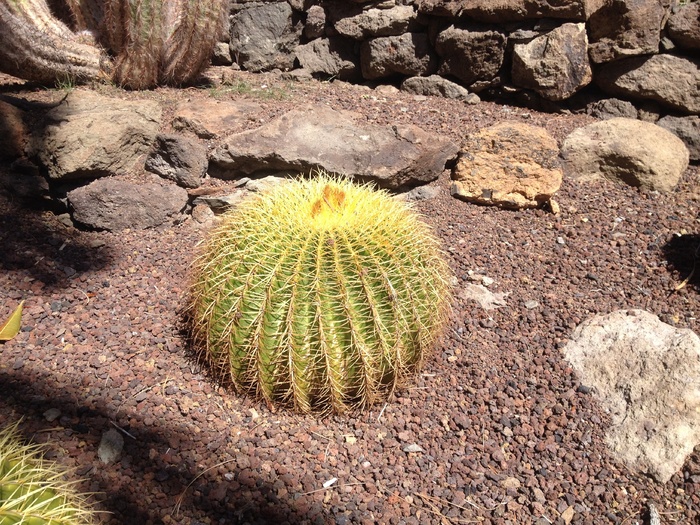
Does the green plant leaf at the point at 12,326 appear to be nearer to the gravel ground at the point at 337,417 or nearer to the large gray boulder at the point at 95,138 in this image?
the gravel ground at the point at 337,417

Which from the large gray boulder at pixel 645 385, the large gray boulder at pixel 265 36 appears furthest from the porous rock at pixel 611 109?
the large gray boulder at pixel 265 36

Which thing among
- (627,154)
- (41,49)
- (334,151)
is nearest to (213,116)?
(334,151)

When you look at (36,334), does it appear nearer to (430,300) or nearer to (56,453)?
(56,453)

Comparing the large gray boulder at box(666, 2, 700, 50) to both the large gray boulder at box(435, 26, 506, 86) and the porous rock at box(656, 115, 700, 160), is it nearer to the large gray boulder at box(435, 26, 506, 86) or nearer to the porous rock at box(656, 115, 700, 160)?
the porous rock at box(656, 115, 700, 160)

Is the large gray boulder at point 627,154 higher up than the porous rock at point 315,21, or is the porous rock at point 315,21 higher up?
the porous rock at point 315,21

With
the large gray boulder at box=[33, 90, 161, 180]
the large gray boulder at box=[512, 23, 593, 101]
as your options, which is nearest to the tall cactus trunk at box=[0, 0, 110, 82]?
the large gray boulder at box=[33, 90, 161, 180]

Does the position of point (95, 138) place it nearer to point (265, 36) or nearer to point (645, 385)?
point (265, 36)
